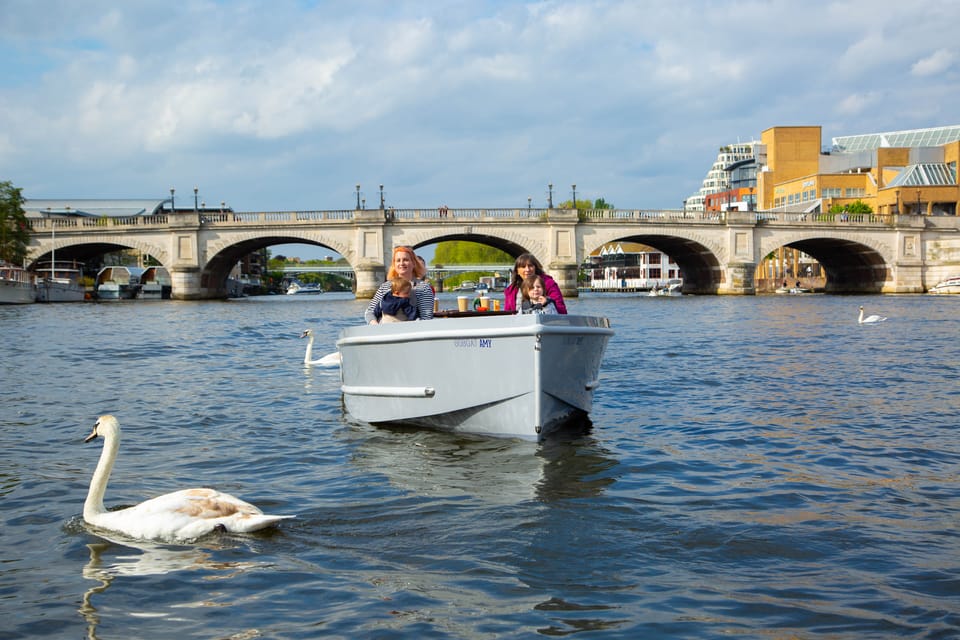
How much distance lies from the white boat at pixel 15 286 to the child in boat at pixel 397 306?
48461 mm

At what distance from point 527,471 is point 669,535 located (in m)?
2.09

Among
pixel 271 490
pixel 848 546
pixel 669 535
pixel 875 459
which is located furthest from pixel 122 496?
pixel 875 459

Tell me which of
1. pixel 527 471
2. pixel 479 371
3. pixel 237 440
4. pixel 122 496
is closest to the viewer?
pixel 122 496

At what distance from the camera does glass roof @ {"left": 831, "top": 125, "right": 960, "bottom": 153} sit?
351 ft

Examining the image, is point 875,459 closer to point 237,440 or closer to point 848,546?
point 848,546

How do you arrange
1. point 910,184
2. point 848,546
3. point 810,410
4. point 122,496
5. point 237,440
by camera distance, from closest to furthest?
point 848,546 < point 122,496 < point 237,440 < point 810,410 < point 910,184

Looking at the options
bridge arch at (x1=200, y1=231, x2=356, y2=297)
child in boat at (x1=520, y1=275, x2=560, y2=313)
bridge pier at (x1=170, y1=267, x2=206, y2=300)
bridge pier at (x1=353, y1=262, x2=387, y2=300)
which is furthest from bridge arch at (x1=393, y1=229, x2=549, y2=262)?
child in boat at (x1=520, y1=275, x2=560, y2=313)

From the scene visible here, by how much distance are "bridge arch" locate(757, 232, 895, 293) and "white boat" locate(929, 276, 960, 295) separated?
3368mm

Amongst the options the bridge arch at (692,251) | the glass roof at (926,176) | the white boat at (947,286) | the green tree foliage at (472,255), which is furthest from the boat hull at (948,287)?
the green tree foliage at (472,255)

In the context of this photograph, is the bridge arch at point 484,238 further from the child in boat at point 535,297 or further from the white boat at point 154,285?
the child in boat at point 535,297

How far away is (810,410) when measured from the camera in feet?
34.8

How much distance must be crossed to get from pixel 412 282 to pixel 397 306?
1.18ft

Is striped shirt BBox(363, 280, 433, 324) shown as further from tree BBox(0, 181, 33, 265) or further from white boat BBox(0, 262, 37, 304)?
tree BBox(0, 181, 33, 265)

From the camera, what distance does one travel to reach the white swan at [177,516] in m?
5.36
